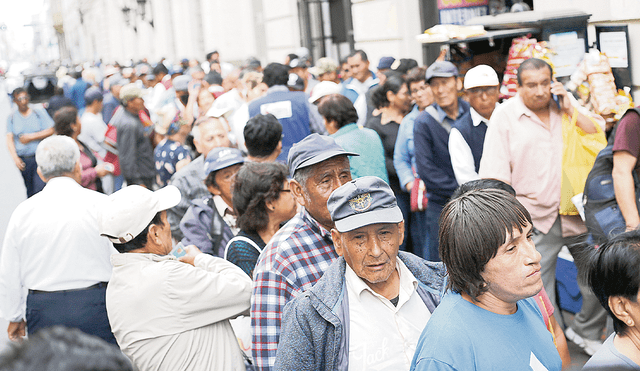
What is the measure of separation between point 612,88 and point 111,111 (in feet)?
33.5

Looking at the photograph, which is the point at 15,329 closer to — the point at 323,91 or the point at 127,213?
the point at 127,213

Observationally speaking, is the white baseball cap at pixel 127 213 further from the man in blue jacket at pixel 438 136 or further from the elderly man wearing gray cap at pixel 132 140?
the elderly man wearing gray cap at pixel 132 140

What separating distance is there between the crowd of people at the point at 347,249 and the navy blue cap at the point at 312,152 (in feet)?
0.04

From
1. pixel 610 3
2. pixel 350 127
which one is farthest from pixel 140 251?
pixel 610 3

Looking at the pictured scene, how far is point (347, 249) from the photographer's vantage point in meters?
2.62

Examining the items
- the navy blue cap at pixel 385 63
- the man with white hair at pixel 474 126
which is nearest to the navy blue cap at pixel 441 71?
the man with white hair at pixel 474 126

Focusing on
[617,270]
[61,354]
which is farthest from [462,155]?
[61,354]

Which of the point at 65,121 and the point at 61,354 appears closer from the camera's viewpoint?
the point at 61,354

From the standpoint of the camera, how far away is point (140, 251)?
328 cm

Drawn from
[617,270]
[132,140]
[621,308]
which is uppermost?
[132,140]

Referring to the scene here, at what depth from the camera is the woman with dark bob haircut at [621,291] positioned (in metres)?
2.18

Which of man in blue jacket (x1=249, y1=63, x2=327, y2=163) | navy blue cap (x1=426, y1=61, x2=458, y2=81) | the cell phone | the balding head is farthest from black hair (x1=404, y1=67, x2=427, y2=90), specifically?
the cell phone

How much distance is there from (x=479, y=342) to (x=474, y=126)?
3.57m

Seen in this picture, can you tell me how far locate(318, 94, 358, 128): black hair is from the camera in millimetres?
5801
